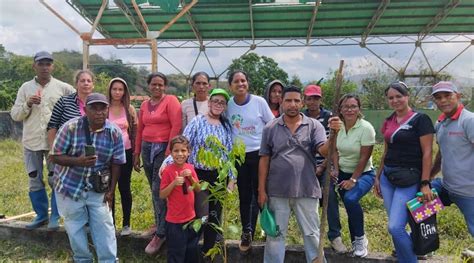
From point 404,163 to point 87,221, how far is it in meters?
2.75

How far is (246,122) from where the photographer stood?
3512mm

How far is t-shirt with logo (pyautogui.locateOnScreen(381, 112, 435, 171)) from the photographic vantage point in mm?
3076

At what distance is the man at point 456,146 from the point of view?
3.10 meters

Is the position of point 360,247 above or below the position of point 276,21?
below

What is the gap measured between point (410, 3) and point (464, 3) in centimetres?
150

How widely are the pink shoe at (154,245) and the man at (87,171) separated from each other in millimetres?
502

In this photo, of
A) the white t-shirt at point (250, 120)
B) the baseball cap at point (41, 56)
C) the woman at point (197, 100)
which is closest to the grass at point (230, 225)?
the white t-shirt at point (250, 120)

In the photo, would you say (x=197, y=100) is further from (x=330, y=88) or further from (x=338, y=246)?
(x=330, y=88)

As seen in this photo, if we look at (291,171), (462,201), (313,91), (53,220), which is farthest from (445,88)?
(53,220)

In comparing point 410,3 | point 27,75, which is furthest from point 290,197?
point 27,75

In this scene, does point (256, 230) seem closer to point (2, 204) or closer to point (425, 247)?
point (425, 247)

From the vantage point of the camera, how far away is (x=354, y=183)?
3.52 metres

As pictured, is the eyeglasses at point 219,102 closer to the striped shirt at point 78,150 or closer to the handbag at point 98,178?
the striped shirt at point 78,150

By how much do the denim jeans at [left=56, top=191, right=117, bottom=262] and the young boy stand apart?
20.8 inches
